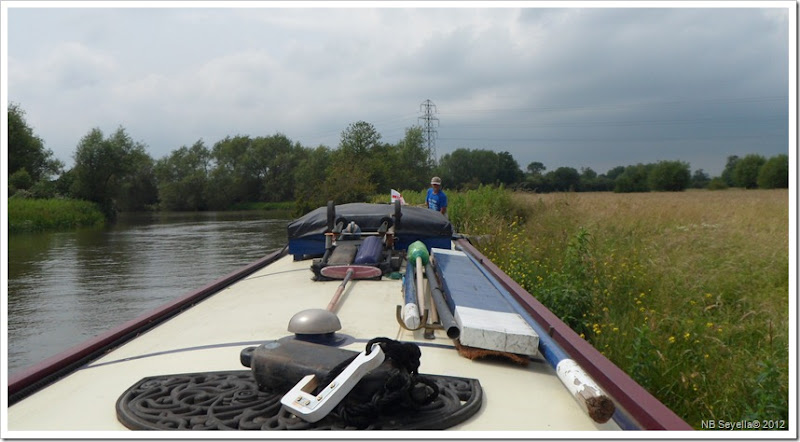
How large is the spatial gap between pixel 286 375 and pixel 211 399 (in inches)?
10.2

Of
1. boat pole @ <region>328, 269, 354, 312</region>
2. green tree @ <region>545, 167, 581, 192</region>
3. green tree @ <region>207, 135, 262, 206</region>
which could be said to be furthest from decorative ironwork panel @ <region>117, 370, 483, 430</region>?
green tree @ <region>207, 135, 262, 206</region>

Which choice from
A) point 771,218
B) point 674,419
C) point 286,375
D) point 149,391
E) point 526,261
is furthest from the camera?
point 771,218

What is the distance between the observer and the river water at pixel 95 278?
7.71m

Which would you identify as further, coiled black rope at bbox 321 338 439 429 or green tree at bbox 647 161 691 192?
green tree at bbox 647 161 691 192

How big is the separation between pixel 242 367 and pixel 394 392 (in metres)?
0.89

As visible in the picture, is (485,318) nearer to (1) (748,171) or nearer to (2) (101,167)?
(1) (748,171)

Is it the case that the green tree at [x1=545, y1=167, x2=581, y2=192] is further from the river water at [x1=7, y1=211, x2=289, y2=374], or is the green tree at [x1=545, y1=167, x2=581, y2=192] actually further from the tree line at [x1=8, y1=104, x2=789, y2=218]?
the river water at [x1=7, y1=211, x2=289, y2=374]

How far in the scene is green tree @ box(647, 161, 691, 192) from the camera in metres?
28.9

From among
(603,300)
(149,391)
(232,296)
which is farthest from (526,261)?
(149,391)

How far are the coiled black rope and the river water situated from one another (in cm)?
581

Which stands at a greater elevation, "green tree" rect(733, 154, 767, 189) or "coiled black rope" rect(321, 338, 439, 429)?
"green tree" rect(733, 154, 767, 189)

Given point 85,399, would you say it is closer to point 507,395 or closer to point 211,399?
point 211,399

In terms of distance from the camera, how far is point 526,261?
22.8ft

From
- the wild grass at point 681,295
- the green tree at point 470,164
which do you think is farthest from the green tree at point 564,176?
the wild grass at point 681,295
